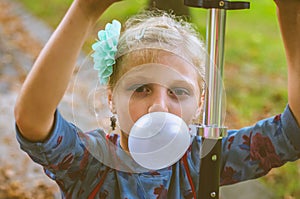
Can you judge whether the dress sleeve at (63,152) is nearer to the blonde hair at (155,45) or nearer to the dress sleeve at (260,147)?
the blonde hair at (155,45)

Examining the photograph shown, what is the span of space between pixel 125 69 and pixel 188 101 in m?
0.11

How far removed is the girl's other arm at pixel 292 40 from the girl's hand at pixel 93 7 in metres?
0.27

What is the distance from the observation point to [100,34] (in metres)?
1.00

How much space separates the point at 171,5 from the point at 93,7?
368 millimetres

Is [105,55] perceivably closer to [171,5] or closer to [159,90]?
[159,90]

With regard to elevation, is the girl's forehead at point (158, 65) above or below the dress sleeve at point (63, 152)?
above

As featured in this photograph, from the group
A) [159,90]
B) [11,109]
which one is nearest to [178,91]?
[159,90]

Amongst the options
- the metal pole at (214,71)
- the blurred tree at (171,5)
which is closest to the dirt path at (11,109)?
the blurred tree at (171,5)

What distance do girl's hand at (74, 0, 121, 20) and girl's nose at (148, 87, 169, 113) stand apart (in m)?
0.15

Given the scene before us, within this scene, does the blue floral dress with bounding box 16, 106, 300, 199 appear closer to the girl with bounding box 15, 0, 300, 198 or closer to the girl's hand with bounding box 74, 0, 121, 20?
the girl with bounding box 15, 0, 300, 198

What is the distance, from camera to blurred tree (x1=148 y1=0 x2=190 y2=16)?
121cm

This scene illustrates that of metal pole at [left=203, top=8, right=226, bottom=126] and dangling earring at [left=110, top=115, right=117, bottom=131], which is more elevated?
metal pole at [left=203, top=8, right=226, bottom=126]

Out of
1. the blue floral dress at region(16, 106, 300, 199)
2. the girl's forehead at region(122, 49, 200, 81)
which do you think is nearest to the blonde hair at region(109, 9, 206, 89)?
the girl's forehead at region(122, 49, 200, 81)

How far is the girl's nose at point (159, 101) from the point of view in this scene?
37.3 inches
